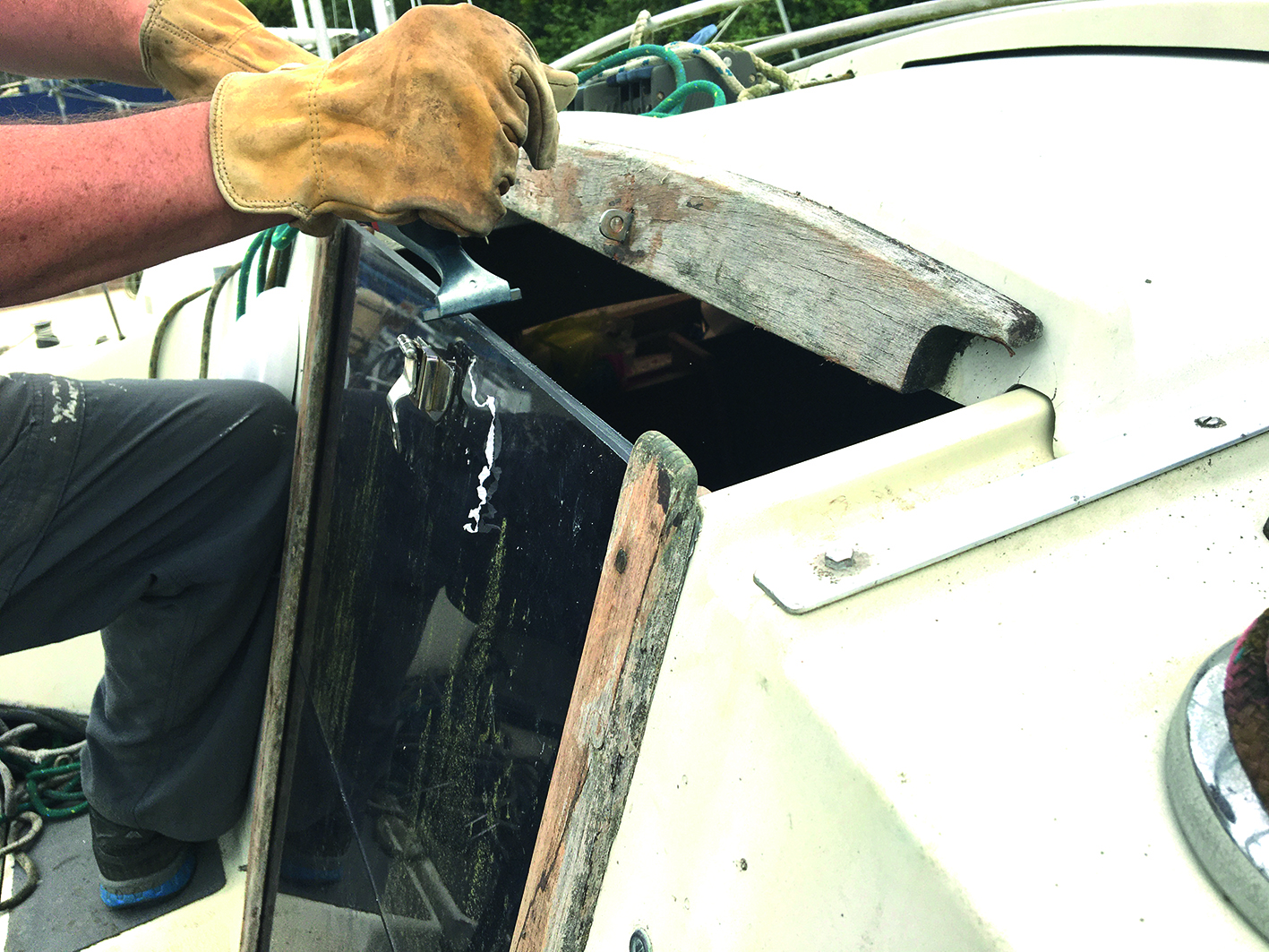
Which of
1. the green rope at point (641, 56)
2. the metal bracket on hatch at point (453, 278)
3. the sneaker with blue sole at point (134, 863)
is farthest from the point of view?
the green rope at point (641, 56)

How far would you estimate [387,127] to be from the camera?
98 centimetres

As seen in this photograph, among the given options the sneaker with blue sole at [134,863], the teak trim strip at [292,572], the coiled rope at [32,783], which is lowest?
the coiled rope at [32,783]

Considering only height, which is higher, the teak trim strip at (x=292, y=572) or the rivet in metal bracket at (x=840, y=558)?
the rivet in metal bracket at (x=840, y=558)

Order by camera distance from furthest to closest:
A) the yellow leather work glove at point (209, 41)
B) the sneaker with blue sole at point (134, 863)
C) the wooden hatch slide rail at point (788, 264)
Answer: the sneaker with blue sole at point (134, 863) < the yellow leather work glove at point (209, 41) < the wooden hatch slide rail at point (788, 264)

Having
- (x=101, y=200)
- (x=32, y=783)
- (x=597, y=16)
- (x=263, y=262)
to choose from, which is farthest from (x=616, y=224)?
(x=597, y=16)

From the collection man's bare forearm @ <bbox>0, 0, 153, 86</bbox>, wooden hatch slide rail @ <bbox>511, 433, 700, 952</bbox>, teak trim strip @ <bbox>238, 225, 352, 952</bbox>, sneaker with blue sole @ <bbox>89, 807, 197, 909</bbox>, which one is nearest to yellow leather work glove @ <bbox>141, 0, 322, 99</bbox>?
man's bare forearm @ <bbox>0, 0, 153, 86</bbox>

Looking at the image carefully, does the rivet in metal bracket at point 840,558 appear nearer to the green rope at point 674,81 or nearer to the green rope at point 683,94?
the green rope at point 674,81

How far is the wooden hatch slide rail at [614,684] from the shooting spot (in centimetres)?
71

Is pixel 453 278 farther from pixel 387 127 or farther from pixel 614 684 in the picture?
pixel 614 684

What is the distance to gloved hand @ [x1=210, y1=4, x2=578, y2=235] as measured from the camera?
975 millimetres

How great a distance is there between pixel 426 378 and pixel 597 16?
927 cm

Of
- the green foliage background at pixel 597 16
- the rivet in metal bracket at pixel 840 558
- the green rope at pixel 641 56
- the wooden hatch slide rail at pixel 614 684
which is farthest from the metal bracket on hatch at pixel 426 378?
the green foliage background at pixel 597 16

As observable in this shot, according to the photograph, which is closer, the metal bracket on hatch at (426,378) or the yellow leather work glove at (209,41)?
the metal bracket on hatch at (426,378)

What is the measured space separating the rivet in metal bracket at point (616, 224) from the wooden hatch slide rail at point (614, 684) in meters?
0.49
